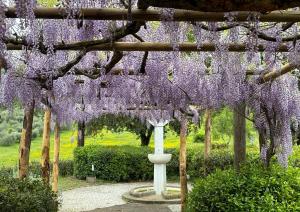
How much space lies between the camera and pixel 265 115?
6.62 m

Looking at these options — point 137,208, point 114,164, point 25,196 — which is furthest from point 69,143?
point 25,196

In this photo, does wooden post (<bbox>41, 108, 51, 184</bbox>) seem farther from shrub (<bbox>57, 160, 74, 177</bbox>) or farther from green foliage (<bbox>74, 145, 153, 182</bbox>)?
shrub (<bbox>57, 160, 74, 177</bbox>)

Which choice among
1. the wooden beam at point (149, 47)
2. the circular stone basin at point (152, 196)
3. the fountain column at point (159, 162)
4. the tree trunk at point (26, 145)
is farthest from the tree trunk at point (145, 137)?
the wooden beam at point (149, 47)

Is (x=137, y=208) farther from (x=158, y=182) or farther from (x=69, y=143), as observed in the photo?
(x=69, y=143)

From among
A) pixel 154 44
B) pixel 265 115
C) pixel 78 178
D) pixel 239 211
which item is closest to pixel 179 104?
pixel 265 115

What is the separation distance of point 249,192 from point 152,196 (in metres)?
6.17

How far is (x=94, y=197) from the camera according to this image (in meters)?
11.7

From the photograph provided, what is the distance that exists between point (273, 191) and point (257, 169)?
16.8 inches

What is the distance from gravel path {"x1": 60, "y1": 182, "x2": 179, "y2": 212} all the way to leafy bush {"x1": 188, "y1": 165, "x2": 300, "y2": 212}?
14.0ft

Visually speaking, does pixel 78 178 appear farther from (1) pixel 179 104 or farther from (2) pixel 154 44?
(2) pixel 154 44

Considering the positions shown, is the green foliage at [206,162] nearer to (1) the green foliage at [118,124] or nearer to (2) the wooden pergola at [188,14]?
(1) the green foliage at [118,124]

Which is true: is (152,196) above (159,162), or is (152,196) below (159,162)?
below

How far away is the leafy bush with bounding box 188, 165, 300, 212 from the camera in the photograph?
5.33 metres

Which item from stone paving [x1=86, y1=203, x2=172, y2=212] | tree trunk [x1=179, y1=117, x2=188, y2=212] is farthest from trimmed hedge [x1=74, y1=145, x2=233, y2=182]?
tree trunk [x1=179, y1=117, x2=188, y2=212]
